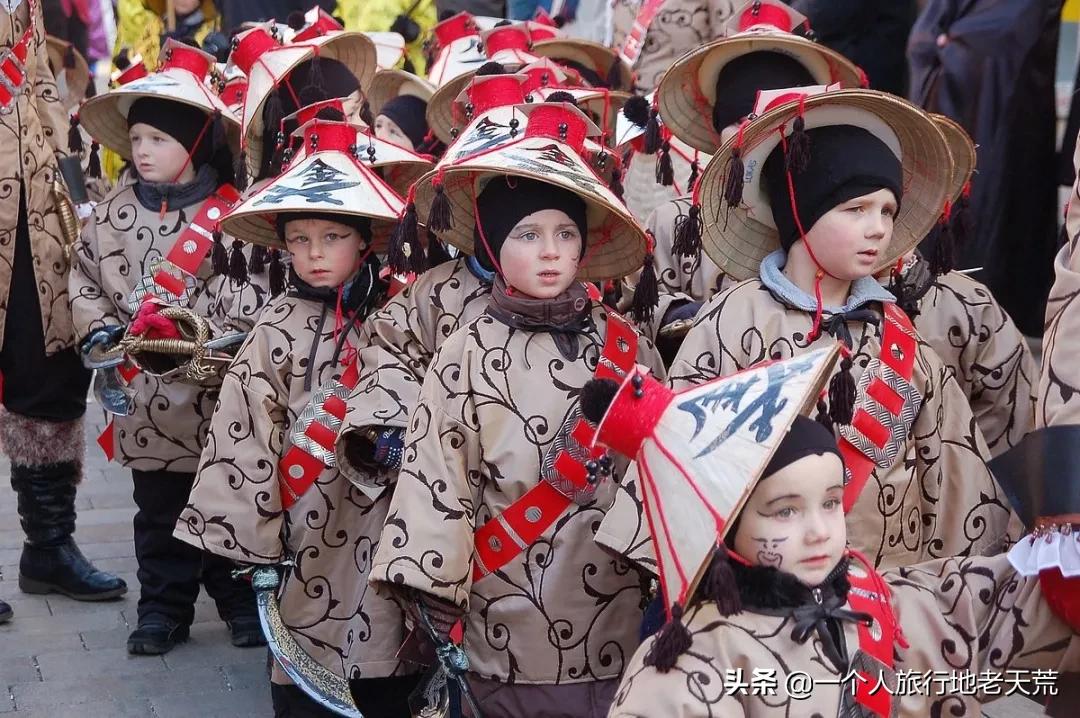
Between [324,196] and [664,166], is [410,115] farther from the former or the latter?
[324,196]

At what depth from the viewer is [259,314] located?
452 cm

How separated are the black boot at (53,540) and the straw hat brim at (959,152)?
333cm

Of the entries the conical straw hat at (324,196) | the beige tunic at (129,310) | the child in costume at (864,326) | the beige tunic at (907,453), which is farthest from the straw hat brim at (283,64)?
the beige tunic at (907,453)

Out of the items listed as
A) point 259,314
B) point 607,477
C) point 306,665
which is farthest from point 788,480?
point 259,314

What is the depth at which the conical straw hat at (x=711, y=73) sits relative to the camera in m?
4.48

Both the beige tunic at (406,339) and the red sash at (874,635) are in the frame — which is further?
the beige tunic at (406,339)

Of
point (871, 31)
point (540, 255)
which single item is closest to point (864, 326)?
point (540, 255)

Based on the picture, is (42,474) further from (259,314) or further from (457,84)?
(457,84)

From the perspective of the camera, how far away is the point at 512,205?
3.73m

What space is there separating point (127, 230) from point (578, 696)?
258 centimetres

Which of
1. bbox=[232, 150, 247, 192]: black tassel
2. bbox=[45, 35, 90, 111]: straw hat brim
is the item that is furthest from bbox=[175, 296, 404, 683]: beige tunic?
bbox=[45, 35, 90, 111]: straw hat brim

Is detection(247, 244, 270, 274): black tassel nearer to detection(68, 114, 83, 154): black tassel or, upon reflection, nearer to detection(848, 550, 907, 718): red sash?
detection(68, 114, 83, 154): black tassel

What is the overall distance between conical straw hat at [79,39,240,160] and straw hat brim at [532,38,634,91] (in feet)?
5.35

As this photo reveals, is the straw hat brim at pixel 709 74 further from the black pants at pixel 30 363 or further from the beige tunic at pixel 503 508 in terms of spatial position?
the black pants at pixel 30 363
